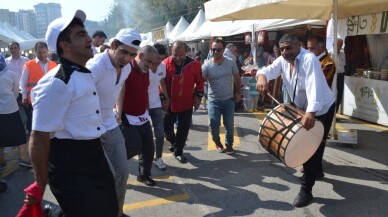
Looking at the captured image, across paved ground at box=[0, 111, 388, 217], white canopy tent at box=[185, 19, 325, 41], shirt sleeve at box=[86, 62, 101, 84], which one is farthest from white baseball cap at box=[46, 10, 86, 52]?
white canopy tent at box=[185, 19, 325, 41]

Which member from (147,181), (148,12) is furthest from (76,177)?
(148,12)

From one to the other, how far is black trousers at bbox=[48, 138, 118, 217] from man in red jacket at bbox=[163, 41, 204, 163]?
10.6ft

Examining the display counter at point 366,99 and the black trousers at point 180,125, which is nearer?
the black trousers at point 180,125

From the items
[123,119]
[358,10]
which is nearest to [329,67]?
[123,119]

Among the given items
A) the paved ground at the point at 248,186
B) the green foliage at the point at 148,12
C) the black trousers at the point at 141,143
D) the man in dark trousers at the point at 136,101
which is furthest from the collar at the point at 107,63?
the green foliage at the point at 148,12

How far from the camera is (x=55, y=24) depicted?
2336 mm

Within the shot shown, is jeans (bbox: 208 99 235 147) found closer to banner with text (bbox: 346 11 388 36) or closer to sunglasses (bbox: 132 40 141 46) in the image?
sunglasses (bbox: 132 40 141 46)

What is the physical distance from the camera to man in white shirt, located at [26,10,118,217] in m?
2.18

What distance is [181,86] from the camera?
560 cm

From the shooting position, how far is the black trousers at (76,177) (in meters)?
2.33

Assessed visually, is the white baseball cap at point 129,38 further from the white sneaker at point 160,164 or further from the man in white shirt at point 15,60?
the man in white shirt at point 15,60

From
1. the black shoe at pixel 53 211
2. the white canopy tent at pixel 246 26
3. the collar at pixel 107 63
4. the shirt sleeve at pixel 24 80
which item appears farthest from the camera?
the white canopy tent at pixel 246 26

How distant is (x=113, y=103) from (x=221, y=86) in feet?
8.76

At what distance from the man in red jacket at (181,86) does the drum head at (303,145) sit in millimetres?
2235
